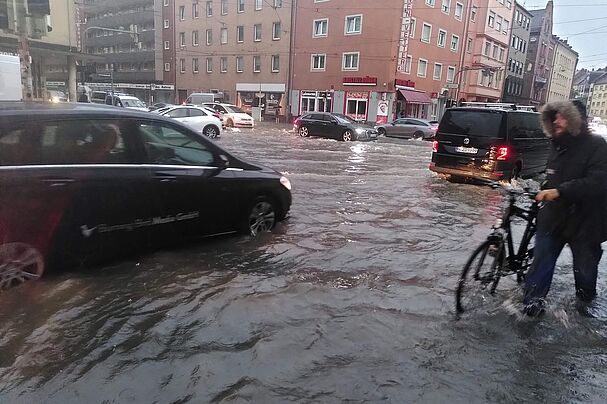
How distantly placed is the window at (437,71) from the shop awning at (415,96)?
125 inches

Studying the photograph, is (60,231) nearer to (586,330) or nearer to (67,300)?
(67,300)

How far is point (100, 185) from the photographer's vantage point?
14.4ft

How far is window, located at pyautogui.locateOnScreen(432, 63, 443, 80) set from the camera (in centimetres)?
4162

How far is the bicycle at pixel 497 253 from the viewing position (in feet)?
14.0

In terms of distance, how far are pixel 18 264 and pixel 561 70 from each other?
10042cm

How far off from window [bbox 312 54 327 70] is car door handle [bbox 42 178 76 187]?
37743 millimetres

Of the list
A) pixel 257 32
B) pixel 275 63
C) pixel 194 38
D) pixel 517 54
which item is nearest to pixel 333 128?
pixel 275 63

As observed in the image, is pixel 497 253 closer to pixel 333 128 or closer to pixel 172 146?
pixel 172 146

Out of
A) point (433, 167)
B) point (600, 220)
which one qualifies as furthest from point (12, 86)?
point (600, 220)

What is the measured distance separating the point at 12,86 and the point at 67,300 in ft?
55.6

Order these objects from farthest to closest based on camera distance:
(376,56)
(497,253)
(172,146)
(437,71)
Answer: (437,71) < (376,56) < (172,146) < (497,253)

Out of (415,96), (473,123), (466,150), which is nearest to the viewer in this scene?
(473,123)

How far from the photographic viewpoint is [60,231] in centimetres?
421

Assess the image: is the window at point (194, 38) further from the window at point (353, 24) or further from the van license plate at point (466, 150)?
the van license plate at point (466, 150)
